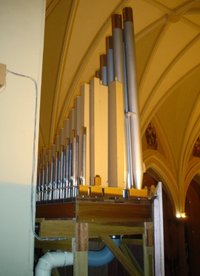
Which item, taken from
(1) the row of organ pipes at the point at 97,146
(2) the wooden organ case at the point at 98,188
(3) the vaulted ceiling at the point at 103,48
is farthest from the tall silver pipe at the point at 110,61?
(3) the vaulted ceiling at the point at 103,48

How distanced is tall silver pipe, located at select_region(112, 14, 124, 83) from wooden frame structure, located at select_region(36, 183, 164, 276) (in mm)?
1685

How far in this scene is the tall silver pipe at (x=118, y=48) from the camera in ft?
14.4

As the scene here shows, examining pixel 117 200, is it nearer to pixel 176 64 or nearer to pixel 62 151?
pixel 62 151

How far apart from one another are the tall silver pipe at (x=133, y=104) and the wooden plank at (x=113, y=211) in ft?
0.85

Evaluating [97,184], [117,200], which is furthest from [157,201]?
[97,184]

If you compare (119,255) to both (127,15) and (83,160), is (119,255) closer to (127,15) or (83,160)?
(83,160)

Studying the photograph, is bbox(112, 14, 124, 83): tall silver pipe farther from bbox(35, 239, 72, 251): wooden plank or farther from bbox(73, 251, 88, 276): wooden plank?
bbox(73, 251, 88, 276): wooden plank

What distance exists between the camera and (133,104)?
14.1ft

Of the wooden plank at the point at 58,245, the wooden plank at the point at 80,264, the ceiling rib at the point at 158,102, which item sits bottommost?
the wooden plank at the point at 80,264

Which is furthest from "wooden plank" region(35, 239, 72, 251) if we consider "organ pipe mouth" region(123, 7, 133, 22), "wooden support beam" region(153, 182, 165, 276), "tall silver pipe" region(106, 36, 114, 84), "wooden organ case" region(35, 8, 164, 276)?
"organ pipe mouth" region(123, 7, 133, 22)

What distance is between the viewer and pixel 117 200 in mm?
3324

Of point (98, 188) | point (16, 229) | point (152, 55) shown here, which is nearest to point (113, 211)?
point (98, 188)

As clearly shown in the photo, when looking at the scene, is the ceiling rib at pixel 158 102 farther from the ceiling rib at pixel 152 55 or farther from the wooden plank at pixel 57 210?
the wooden plank at pixel 57 210

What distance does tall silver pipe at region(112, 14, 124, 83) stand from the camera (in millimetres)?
4402
